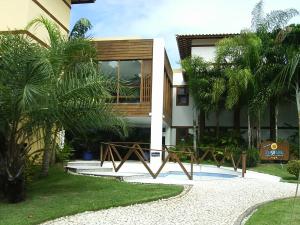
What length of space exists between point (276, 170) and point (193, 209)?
40.2ft

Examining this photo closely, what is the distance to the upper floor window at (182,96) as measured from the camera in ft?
94.0

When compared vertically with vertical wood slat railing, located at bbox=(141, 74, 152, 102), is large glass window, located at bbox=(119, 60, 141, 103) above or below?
above

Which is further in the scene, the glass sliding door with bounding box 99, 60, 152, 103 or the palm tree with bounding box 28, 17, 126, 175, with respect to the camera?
the glass sliding door with bounding box 99, 60, 152, 103

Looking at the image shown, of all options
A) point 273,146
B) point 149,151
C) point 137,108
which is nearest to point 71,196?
point 137,108

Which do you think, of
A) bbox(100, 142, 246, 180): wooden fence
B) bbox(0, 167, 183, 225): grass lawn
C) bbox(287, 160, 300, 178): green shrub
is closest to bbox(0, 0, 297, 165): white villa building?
bbox(100, 142, 246, 180): wooden fence

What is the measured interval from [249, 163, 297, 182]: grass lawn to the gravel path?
461cm

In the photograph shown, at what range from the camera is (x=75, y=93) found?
1045 centimetres

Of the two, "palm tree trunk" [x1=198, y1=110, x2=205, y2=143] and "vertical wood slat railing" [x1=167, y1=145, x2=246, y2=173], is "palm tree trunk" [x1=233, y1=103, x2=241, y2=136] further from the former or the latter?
"vertical wood slat railing" [x1=167, y1=145, x2=246, y2=173]

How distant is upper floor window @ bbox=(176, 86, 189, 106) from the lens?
94.0 feet

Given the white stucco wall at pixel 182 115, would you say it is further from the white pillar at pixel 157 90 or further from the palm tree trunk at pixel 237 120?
the white pillar at pixel 157 90

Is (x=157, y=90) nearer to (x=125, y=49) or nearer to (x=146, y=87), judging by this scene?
(x=146, y=87)

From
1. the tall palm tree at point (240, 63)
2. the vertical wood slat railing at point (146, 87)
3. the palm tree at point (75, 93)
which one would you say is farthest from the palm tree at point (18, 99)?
the tall palm tree at point (240, 63)

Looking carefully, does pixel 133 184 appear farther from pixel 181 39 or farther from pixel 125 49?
pixel 181 39

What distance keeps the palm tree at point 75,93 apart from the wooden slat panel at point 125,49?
933cm
